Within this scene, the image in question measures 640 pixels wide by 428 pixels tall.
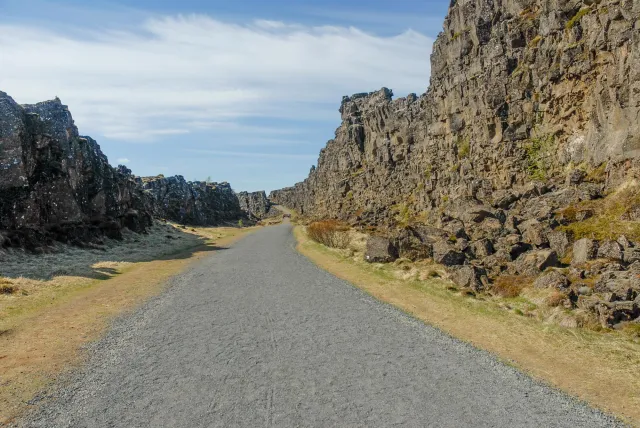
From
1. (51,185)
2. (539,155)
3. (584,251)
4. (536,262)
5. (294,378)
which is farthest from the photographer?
(51,185)

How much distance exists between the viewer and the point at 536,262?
2223cm

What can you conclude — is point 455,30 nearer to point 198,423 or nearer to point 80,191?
point 80,191

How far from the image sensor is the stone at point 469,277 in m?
22.1

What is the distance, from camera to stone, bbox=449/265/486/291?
22.1 meters

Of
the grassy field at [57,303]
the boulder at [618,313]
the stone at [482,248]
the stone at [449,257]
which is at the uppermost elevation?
the stone at [482,248]

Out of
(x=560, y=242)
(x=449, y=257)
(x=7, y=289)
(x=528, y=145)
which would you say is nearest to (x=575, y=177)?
(x=528, y=145)

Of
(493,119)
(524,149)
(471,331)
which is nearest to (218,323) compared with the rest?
(471,331)

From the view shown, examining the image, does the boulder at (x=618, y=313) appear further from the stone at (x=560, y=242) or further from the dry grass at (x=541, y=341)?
the stone at (x=560, y=242)

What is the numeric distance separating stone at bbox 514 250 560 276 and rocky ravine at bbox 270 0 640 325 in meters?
0.08

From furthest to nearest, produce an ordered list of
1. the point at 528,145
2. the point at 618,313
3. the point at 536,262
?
1. the point at 528,145
2. the point at 536,262
3. the point at 618,313

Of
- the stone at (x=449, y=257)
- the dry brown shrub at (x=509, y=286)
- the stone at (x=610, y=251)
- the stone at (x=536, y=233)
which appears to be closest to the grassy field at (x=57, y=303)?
the stone at (x=449, y=257)

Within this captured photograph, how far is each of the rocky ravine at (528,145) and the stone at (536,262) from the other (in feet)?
0.26

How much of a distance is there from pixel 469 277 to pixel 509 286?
231 cm

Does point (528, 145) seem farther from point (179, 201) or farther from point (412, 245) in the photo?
point (179, 201)
